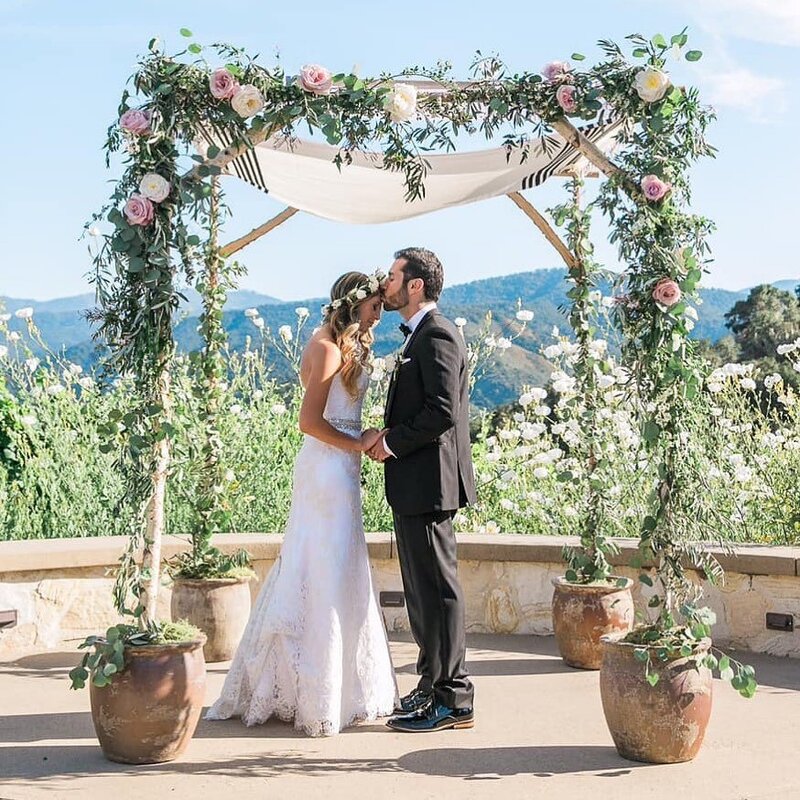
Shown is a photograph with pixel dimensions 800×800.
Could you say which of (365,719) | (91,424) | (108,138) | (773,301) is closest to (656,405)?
(365,719)

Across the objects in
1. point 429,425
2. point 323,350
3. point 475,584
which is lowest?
point 475,584

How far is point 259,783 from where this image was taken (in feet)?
13.9

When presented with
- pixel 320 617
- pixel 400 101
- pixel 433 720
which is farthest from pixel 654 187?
pixel 433 720

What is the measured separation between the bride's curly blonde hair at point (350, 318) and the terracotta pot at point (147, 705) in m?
1.38

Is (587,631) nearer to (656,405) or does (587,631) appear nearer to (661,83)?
(656,405)

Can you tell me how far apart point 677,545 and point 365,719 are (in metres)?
1.56

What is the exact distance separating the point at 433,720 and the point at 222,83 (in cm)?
272

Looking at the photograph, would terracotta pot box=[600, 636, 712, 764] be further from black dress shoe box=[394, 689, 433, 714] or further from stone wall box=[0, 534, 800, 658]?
stone wall box=[0, 534, 800, 658]

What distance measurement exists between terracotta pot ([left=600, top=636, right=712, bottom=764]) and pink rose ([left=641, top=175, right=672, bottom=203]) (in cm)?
171

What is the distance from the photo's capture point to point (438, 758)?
454 centimetres

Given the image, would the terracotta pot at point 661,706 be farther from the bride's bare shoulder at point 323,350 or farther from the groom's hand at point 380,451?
the bride's bare shoulder at point 323,350

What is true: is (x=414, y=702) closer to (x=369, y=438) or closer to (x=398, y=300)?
(x=369, y=438)

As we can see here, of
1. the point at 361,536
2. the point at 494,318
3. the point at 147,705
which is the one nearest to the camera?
the point at 147,705

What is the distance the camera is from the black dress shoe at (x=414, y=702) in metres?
5.06
